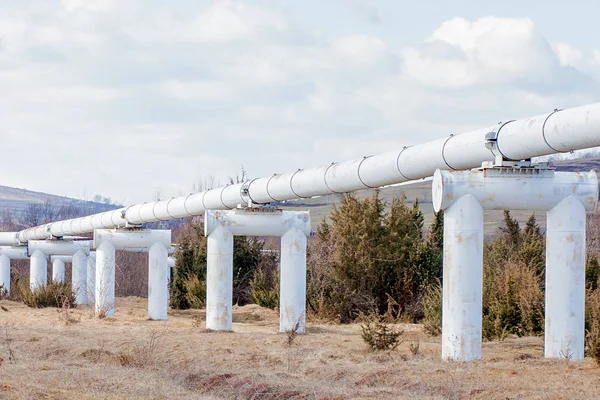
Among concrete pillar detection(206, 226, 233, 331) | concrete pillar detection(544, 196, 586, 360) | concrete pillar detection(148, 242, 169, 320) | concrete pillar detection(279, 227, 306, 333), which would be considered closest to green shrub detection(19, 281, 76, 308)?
concrete pillar detection(148, 242, 169, 320)

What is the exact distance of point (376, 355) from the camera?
16.1 m

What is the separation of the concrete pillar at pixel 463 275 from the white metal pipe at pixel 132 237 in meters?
13.7

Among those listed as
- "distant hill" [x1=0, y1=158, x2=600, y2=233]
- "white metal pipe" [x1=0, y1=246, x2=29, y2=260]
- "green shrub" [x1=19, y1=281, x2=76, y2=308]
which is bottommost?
"green shrub" [x1=19, y1=281, x2=76, y2=308]

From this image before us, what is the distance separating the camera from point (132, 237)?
27969 millimetres

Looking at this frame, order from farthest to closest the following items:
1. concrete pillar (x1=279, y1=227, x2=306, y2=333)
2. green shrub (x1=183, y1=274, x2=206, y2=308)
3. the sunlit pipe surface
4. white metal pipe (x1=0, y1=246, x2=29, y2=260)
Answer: white metal pipe (x1=0, y1=246, x2=29, y2=260) < green shrub (x1=183, y1=274, x2=206, y2=308) < concrete pillar (x1=279, y1=227, x2=306, y2=333) < the sunlit pipe surface

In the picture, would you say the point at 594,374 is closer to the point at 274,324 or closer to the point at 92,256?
the point at 274,324

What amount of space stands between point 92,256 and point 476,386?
25.7m

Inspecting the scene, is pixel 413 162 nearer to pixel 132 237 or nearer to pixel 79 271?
pixel 132 237

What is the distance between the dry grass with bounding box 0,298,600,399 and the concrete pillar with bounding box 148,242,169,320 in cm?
528

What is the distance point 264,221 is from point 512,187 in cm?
764

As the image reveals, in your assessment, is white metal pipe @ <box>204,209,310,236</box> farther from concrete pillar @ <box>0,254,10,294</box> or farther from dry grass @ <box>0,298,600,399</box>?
concrete pillar @ <box>0,254,10,294</box>

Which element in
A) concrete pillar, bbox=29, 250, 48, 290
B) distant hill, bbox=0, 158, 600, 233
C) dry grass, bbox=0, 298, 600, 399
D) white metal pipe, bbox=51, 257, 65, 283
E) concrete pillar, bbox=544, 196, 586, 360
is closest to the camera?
dry grass, bbox=0, 298, 600, 399

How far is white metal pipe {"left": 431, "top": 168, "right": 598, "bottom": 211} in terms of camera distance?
49.4 feet

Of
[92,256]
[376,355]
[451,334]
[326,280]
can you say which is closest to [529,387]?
[451,334]
